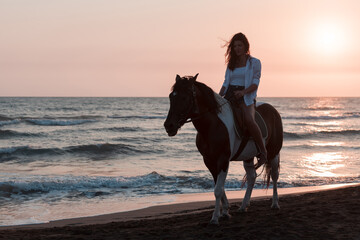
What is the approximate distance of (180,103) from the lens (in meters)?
5.45

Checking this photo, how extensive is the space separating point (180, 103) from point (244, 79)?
138 centimetres

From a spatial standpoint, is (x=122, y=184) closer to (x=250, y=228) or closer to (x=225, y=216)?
(x=225, y=216)

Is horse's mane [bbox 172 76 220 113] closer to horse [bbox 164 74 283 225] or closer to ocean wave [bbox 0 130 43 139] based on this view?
horse [bbox 164 74 283 225]

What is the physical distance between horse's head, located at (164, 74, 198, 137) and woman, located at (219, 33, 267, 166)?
877 millimetres

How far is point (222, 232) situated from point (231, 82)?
2.14m

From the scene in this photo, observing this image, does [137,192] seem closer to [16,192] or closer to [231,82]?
[16,192]

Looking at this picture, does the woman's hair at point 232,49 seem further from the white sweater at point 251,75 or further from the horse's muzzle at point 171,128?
the horse's muzzle at point 171,128

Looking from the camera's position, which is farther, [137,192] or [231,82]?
[137,192]

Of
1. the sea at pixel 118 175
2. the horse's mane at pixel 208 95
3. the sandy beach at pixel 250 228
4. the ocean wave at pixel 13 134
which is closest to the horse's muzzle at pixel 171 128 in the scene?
the horse's mane at pixel 208 95

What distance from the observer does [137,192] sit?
38.1 ft

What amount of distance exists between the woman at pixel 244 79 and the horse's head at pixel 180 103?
0.88 metres

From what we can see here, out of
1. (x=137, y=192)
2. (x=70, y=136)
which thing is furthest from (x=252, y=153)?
(x=70, y=136)

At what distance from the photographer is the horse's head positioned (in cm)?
536

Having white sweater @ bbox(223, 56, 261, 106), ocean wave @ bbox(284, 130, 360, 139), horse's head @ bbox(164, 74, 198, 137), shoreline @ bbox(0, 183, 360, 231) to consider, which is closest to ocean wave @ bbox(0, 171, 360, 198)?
shoreline @ bbox(0, 183, 360, 231)
